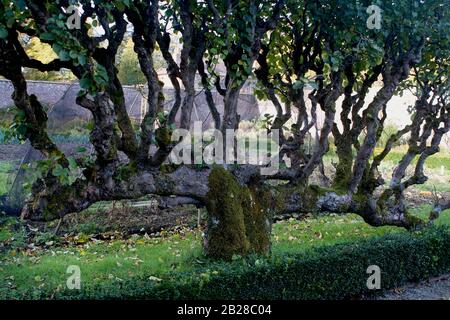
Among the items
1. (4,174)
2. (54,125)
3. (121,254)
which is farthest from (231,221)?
(4,174)

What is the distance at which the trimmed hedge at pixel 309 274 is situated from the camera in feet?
15.9

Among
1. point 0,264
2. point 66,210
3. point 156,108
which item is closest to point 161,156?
point 156,108

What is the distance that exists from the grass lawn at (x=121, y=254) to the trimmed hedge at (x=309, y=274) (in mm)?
409

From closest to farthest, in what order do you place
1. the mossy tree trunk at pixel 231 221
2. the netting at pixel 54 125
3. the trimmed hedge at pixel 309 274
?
the trimmed hedge at pixel 309 274, the mossy tree trunk at pixel 231 221, the netting at pixel 54 125

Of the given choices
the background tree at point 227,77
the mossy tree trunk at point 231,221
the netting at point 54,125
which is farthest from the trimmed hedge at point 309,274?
the netting at point 54,125

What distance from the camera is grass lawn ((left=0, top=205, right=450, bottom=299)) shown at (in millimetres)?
6363

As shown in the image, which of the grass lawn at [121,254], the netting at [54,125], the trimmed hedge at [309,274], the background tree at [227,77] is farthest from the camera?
the netting at [54,125]

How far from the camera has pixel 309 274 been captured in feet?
18.7

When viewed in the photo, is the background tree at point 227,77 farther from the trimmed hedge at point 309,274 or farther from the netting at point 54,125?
the netting at point 54,125

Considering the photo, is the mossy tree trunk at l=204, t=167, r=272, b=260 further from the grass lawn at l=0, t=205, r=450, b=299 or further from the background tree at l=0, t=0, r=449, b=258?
the grass lawn at l=0, t=205, r=450, b=299

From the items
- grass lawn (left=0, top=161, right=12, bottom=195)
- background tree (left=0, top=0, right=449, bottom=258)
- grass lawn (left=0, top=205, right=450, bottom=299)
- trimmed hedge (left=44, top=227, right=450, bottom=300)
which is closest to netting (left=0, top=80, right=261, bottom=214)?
grass lawn (left=0, top=161, right=12, bottom=195)

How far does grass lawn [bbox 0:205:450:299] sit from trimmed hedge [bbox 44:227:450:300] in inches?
16.1

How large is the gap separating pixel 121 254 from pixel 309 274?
11.0 feet

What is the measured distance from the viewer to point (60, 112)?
10266 mm
